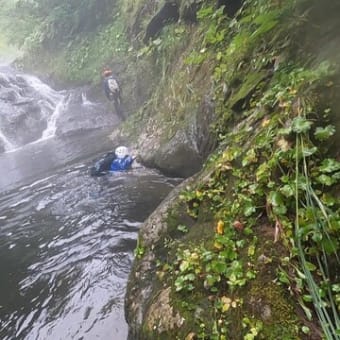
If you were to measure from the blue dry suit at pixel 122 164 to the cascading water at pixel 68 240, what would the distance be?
0.70 feet

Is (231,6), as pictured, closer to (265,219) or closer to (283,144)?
(283,144)

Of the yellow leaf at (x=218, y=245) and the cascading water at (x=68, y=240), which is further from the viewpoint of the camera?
the cascading water at (x=68, y=240)

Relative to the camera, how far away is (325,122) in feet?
8.98

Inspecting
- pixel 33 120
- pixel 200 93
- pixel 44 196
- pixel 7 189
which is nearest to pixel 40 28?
pixel 33 120

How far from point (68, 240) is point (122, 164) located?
265cm

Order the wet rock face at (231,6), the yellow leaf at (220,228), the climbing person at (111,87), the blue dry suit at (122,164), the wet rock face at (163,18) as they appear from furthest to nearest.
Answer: the climbing person at (111,87)
the wet rock face at (163,18)
the blue dry suit at (122,164)
the wet rock face at (231,6)
the yellow leaf at (220,228)

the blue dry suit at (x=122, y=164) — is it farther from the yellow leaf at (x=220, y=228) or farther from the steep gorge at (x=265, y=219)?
the yellow leaf at (x=220, y=228)

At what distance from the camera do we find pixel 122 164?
8.20 metres

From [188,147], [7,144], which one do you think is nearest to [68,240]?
[188,147]

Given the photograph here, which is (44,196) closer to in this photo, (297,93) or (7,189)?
(7,189)

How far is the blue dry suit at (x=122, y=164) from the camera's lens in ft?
26.9

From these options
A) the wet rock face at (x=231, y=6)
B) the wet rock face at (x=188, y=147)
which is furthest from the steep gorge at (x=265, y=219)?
the wet rock face at (x=231, y=6)

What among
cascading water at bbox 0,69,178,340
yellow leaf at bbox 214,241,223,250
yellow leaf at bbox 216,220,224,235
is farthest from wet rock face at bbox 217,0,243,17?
yellow leaf at bbox 214,241,223,250

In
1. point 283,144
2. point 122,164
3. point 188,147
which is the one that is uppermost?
point 283,144
